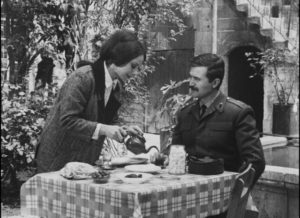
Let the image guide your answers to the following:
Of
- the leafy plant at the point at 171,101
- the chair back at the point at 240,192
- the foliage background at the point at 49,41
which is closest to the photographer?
the chair back at the point at 240,192

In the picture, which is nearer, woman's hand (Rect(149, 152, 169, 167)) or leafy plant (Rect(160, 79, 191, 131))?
woman's hand (Rect(149, 152, 169, 167))

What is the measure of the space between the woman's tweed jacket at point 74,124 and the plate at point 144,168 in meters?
0.35

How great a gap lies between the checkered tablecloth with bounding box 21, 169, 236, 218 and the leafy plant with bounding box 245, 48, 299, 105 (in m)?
2.02

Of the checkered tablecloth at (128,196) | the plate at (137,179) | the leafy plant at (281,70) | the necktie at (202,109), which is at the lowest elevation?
the checkered tablecloth at (128,196)

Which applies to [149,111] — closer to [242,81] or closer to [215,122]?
[242,81]

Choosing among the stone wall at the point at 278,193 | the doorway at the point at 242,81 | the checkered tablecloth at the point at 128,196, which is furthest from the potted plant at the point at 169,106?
the checkered tablecloth at the point at 128,196

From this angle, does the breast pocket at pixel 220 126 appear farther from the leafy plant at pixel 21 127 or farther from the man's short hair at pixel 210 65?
the leafy plant at pixel 21 127

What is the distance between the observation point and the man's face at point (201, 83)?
421 cm

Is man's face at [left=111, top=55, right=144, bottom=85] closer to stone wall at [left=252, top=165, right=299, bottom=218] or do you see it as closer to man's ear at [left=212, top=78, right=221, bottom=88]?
man's ear at [left=212, top=78, right=221, bottom=88]

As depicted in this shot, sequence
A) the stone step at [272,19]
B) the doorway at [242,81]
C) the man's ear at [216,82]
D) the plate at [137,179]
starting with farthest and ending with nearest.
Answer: the doorway at [242,81] → the stone step at [272,19] → the man's ear at [216,82] → the plate at [137,179]

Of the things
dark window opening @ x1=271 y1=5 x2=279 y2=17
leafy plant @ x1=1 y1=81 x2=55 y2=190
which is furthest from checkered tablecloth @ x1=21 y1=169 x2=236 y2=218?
leafy plant @ x1=1 y1=81 x2=55 y2=190

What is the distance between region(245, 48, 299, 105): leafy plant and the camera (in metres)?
5.86

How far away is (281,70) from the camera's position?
6.32m

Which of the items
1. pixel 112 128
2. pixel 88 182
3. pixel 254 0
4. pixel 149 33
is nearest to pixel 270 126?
pixel 254 0
